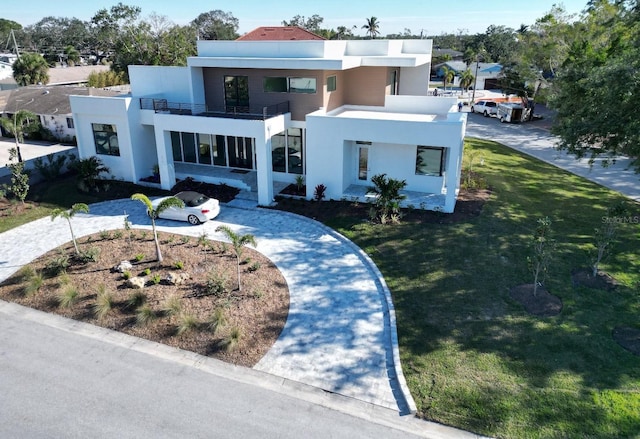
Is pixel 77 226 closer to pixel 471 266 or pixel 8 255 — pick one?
pixel 8 255

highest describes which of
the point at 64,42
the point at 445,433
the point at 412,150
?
the point at 64,42

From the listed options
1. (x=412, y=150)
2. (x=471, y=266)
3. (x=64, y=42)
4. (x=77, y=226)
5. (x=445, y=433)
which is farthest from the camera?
(x=64, y=42)

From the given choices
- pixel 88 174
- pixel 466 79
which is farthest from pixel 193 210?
pixel 466 79

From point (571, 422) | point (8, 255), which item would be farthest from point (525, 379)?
point (8, 255)

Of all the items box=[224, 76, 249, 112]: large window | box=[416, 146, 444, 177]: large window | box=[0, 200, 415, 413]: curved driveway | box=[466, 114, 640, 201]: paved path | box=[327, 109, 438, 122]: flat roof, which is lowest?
box=[0, 200, 415, 413]: curved driveway

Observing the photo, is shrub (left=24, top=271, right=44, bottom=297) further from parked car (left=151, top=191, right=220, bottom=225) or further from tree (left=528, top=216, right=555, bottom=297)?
tree (left=528, top=216, right=555, bottom=297)

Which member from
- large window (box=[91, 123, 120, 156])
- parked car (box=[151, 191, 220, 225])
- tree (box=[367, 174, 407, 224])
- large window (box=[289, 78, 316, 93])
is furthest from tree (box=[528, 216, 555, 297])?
large window (box=[91, 123, 120, 156])
